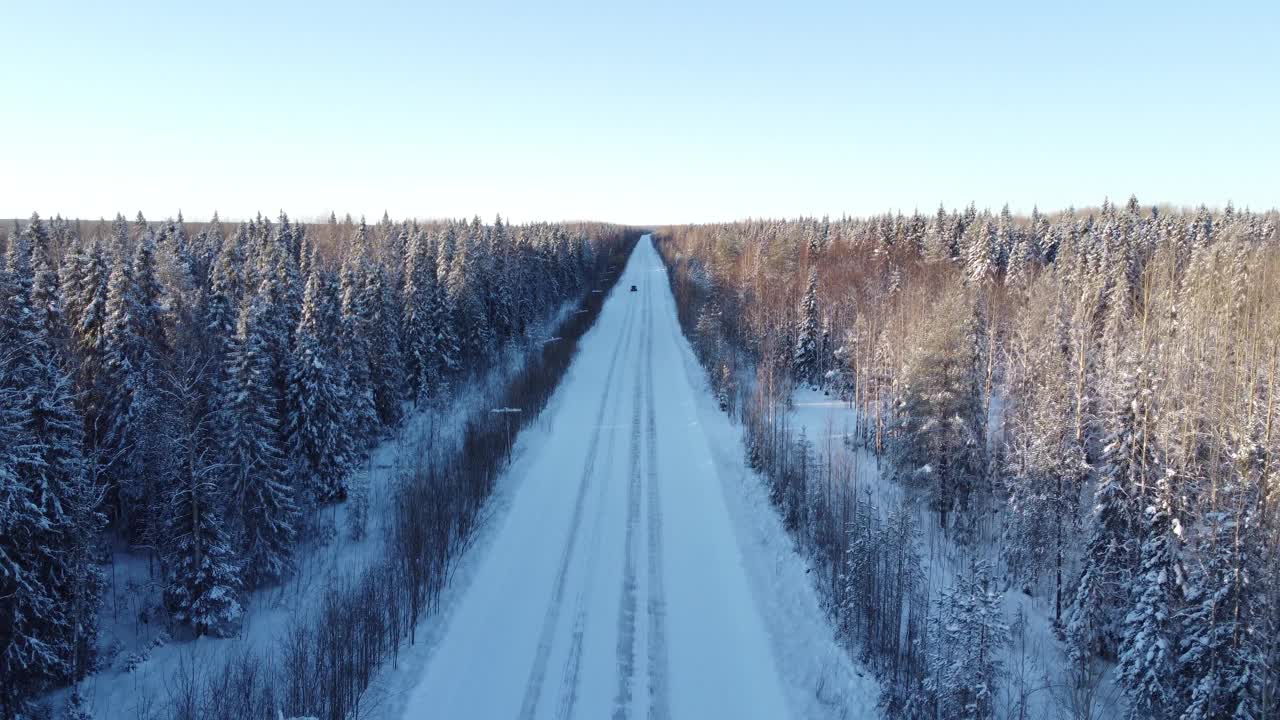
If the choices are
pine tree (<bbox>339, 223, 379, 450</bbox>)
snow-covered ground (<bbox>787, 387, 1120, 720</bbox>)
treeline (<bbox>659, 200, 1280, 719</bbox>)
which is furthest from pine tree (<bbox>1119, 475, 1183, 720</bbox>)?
pine tree (<bbox>339, 223, 379, 450</bbox>)

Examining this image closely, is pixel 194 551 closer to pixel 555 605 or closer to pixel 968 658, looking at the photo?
pixel 555 605

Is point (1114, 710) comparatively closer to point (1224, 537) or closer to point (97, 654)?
point (1224, 537)

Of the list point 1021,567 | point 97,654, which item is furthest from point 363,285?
point 1021,567

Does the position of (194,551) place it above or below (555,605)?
below

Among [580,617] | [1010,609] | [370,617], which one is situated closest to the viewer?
[370,617]

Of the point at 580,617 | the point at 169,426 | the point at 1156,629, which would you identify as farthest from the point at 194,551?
the point at 1156,629

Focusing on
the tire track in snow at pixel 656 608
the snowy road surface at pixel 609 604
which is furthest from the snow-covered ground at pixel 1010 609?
the tire track in snow at pixel 656 608

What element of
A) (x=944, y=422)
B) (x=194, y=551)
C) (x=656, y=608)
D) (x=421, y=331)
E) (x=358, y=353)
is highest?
(x=421, y=331)

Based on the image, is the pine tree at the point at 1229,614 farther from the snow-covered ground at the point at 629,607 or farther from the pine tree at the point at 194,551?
the pine tree at the point at 194,551
